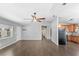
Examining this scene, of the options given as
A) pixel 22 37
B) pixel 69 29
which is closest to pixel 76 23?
pixel 69 29

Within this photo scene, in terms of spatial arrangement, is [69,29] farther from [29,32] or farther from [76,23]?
[29,32]

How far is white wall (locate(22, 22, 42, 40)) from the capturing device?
13.6 meters

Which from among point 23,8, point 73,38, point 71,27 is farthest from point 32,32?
point 23,8

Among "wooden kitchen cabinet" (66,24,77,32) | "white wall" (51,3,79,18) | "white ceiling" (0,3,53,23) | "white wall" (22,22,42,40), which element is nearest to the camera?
"white ceiling" (0,3,53,23)

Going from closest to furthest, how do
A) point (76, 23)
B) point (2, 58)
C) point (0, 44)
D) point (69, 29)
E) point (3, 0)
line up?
point (3, 0), point (2, 58), point (0, 44), point (76, 23), point (69, 29)

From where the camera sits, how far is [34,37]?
13656 millimetres

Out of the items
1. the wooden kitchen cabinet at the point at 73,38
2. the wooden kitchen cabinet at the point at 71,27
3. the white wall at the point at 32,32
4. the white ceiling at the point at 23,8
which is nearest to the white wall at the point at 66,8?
the white ceiling at the point at 23,8

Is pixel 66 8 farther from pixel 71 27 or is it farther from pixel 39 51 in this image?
pixel 71 27

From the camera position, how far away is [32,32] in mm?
13695

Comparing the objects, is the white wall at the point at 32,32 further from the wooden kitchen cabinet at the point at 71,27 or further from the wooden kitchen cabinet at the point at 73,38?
the wooden kitchen cabinet at the point at 73,38

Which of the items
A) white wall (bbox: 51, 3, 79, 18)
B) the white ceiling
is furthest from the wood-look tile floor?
white wall (bbox: 51, 3, 79, 18)

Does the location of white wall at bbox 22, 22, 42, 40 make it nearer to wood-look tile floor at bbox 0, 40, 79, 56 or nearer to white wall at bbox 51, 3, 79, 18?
wood-look tile floor at bbox 0, 40, 79, 56

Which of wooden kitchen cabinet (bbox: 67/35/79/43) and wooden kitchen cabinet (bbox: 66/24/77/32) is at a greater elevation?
wooden kitchen cabinet (bbox: 66/24/77/32)

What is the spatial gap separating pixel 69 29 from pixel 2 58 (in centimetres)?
1147
